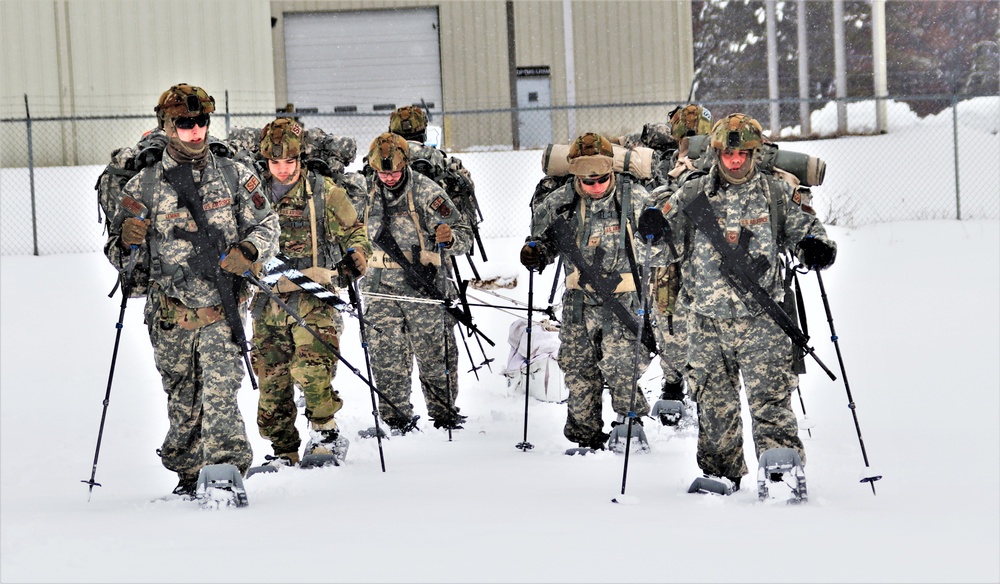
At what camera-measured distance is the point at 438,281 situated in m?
10.7

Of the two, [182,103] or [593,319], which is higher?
[182,103]

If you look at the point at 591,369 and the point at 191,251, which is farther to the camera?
the point at 591,369

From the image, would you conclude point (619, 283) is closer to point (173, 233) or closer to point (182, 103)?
point (173, 233)

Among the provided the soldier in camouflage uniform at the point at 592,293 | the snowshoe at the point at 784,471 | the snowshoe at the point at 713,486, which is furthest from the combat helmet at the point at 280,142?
the snowshoe at the point at 784,471

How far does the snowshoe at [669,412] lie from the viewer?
33.3 feet

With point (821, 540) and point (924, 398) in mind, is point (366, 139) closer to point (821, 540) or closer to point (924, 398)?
point (924, 398)

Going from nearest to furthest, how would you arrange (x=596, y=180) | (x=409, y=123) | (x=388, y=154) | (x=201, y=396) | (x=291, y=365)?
(x=201, y=396) < (x=291, y=365) < (x=596, y=180) < (x=388, y=154) < (x=409, y=123)

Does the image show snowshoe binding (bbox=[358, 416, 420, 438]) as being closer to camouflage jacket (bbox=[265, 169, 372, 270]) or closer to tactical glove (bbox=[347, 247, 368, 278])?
camouflage jacket (bbox=[265, 169, 372, 270])

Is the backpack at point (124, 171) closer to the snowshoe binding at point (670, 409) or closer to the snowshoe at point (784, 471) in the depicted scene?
the snowshoe at point (784, 471)

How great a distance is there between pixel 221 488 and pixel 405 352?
12.0 feet

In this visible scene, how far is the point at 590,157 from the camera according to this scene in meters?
8.62

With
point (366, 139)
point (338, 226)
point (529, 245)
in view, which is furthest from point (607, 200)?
point (366, 139)

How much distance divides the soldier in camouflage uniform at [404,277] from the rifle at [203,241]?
9.97 ft

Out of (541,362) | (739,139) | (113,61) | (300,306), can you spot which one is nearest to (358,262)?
(300,306)
